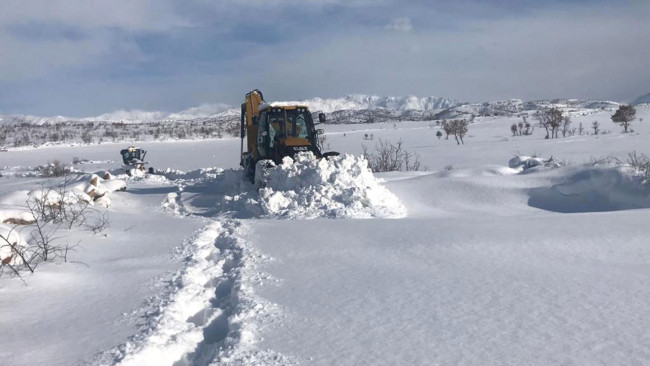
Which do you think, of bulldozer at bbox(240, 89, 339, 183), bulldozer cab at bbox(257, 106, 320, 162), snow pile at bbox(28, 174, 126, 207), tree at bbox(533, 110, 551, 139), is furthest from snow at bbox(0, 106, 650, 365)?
tree at bbox(533, 110, 551, 139)

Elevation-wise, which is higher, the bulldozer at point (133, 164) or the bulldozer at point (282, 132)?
the bulldozer at point (282, 132)

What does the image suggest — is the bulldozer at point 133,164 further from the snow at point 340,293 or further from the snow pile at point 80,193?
the snow at point 340,293

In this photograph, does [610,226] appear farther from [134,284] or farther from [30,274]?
[30,274]

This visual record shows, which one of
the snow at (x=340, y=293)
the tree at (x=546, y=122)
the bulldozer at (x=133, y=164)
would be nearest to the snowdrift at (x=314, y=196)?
the snow at (x=340, y=293)

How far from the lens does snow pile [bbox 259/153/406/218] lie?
894 cm

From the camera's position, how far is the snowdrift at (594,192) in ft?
31.2

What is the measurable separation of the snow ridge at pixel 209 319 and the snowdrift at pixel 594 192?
6.89m

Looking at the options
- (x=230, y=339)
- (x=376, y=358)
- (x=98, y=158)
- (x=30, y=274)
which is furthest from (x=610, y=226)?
(x=98, y=158)

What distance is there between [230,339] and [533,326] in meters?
2.03

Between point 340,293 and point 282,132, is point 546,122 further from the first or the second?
point 340,293

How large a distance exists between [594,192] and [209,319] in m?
8.84

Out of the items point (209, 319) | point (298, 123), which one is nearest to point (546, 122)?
point (298, 123)

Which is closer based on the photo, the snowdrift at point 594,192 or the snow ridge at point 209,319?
the snow ridge at point 209,319

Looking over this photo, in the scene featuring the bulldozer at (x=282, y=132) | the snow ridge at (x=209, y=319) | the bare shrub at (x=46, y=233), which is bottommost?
the snow ridge at (x=209, y=319)
